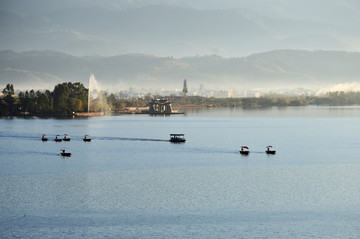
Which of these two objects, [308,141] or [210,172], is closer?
[210,172]

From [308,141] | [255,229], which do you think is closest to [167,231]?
[255,229]

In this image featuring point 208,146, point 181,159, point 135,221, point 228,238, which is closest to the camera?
point 228,238

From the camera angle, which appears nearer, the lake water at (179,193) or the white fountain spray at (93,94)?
the lake water at (179,193)

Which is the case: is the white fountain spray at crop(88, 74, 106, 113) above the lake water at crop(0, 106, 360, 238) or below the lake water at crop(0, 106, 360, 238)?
above

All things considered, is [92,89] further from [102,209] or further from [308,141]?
[102,209]

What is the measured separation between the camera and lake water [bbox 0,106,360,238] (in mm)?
29375

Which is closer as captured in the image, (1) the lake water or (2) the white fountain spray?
(1) the lake water

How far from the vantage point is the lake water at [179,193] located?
96.4 feet

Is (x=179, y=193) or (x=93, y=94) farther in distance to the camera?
(x=93, y=94)

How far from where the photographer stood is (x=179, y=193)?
38.0m

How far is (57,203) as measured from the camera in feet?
114

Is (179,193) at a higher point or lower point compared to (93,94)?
lower

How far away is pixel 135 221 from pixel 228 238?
19.6 feet

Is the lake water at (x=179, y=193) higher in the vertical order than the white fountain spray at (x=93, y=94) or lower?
lower
